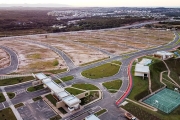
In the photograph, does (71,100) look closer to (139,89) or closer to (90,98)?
(90,98)

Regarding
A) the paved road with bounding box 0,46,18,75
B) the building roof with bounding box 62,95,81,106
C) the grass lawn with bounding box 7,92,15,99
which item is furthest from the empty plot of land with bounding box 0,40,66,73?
the building roof with bounding box 62,95,81,106

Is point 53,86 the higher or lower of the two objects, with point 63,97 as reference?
higher

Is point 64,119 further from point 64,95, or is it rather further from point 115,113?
point 115,113

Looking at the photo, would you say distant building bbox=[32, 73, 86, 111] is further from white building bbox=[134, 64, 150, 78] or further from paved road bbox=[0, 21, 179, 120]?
white building bbox=[134, 64, 150, 78]

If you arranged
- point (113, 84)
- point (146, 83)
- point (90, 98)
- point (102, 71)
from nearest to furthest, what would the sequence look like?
point (90, 98) < point (113, 84) < point (146, 83) < point (102, 71)

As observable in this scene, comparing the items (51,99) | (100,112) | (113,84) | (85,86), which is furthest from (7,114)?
(113,84)

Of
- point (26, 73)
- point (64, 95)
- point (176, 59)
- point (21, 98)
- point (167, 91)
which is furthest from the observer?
point (176, 59)

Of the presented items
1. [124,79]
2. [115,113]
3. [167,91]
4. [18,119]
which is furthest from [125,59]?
[18,119]
